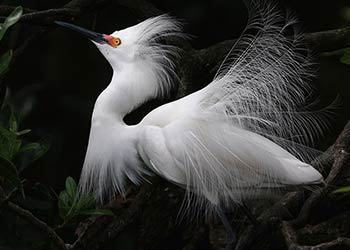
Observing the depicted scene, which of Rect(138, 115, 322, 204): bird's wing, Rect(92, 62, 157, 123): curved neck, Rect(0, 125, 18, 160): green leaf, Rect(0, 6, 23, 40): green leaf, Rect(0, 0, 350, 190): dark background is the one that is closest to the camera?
Rect(0, 6, 23, 40): green leaf

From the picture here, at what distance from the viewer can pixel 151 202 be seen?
8.98 ft

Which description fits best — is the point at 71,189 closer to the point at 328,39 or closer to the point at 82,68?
the point at 328,39

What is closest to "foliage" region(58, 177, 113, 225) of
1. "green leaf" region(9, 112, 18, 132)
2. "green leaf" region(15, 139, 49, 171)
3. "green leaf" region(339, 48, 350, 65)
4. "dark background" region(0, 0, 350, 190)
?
"green leaf" region(15, 139, 49, 171)

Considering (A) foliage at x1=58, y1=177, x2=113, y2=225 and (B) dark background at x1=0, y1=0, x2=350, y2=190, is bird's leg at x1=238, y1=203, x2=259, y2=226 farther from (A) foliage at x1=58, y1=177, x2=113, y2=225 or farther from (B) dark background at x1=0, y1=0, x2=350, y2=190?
(B) dark background at x1=0, y1=0, x2=350, y2=190

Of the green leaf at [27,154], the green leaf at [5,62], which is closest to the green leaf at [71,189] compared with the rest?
the green leaf at [27,154]

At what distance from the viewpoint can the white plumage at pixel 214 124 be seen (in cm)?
235

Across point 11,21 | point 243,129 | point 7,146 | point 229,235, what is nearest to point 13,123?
point 7,146

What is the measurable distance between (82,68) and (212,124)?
1167 mm

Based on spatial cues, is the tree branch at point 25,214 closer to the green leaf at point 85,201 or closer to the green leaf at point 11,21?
the green leaf at point 85,201

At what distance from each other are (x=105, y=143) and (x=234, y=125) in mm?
435

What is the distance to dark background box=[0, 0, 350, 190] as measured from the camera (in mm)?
Answer: 3076

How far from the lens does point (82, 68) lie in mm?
3379

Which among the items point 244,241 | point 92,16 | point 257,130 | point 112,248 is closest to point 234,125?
point 257,130

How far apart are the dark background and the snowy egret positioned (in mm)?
453
